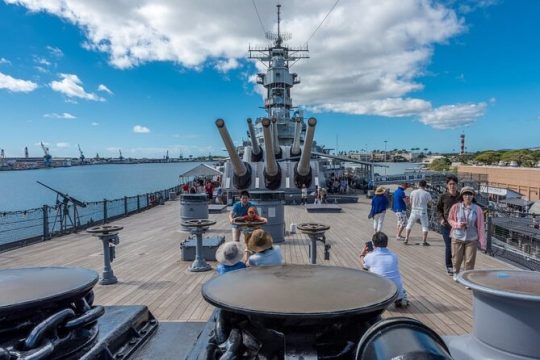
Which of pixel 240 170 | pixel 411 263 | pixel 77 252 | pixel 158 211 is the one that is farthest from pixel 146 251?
pixel 240 170

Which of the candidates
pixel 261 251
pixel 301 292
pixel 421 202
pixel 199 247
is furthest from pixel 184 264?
pixel 301 292

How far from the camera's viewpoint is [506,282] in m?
2.12

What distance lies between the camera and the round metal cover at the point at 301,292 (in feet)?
5.64

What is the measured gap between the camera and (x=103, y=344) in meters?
2.29

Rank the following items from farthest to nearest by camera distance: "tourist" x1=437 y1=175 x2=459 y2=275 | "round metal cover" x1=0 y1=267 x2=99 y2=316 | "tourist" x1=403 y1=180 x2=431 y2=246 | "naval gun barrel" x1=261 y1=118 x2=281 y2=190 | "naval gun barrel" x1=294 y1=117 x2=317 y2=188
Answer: "naval gun barrel" x1=261 y1=118 x2=281 y2=190, "naval gun barrel" x1=294 y1=117 x2=317 y2=188, "tourist" x1=403 y1=180 x2=431 y2=246, "tourist" x1=437 y1=175 x2=459 y2=275, "round metal cover" x1=0 y1=267 x2=99 y2=316

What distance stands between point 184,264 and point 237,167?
9.43 metres

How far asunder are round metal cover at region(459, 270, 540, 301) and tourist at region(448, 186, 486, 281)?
3087mm

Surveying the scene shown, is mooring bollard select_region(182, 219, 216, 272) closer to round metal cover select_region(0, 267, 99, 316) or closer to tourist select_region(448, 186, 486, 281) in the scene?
round metal cover select_region(0, 267, 99, 316)

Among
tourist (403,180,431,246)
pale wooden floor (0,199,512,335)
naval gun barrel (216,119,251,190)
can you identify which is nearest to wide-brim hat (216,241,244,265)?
pale wooden floor (0,199,512,335)

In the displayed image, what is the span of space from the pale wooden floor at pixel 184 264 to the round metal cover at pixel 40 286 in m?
2.04

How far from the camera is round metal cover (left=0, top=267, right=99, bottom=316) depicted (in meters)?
1.91

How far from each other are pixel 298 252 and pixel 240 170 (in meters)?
8.91

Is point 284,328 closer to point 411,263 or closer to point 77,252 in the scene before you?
point 411,263

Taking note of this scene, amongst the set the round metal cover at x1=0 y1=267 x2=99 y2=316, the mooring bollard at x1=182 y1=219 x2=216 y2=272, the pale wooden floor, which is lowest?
the pale wooden floor
